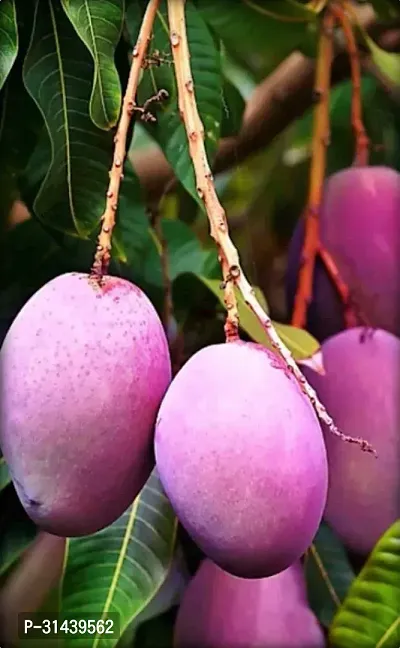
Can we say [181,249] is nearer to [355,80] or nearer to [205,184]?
[355,80]

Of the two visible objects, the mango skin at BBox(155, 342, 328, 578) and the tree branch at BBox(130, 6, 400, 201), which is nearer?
the mango skin at BBox(155, 342, 328, 578)

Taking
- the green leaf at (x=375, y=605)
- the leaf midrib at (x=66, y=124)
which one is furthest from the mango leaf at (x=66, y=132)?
the green leaf at (x=375, y=605)

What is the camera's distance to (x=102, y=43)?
1.46 feet

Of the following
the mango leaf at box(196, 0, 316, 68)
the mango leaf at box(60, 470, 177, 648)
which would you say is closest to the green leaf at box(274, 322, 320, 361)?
the mango leaf at box(60, 470, 177, 648)

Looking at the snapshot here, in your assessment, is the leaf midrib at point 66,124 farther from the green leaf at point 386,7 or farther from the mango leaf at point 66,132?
the green leaf at point 386,7

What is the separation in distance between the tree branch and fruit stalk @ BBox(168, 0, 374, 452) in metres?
0.37

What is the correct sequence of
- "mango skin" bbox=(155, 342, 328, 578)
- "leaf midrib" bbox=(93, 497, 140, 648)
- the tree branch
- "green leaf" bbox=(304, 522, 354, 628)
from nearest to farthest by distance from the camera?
1. "mango skin" bbox=(155, 342, 328, 578)
2. "leaf midrib" bbox=(93, 497, 140, 648)
3. "green leaf" bbox=(304, 522, 354, 628)
4. the tree branch

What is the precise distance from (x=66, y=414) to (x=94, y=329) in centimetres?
3

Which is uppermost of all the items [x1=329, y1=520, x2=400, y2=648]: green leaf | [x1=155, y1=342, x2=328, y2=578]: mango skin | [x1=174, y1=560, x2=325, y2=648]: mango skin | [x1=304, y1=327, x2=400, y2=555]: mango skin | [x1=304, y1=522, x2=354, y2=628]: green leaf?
[x1=155, y1=342, x2=328, y2=578]: mango skin

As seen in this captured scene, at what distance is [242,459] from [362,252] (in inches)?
11.4

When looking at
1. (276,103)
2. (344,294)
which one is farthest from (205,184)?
(276,103)

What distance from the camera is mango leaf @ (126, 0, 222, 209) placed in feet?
1.61

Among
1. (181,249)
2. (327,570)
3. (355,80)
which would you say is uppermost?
(355,80)

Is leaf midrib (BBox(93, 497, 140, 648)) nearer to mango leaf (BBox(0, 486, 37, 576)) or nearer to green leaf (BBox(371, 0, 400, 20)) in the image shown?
mango leaf (BBox(0, 486, 37, 576))
